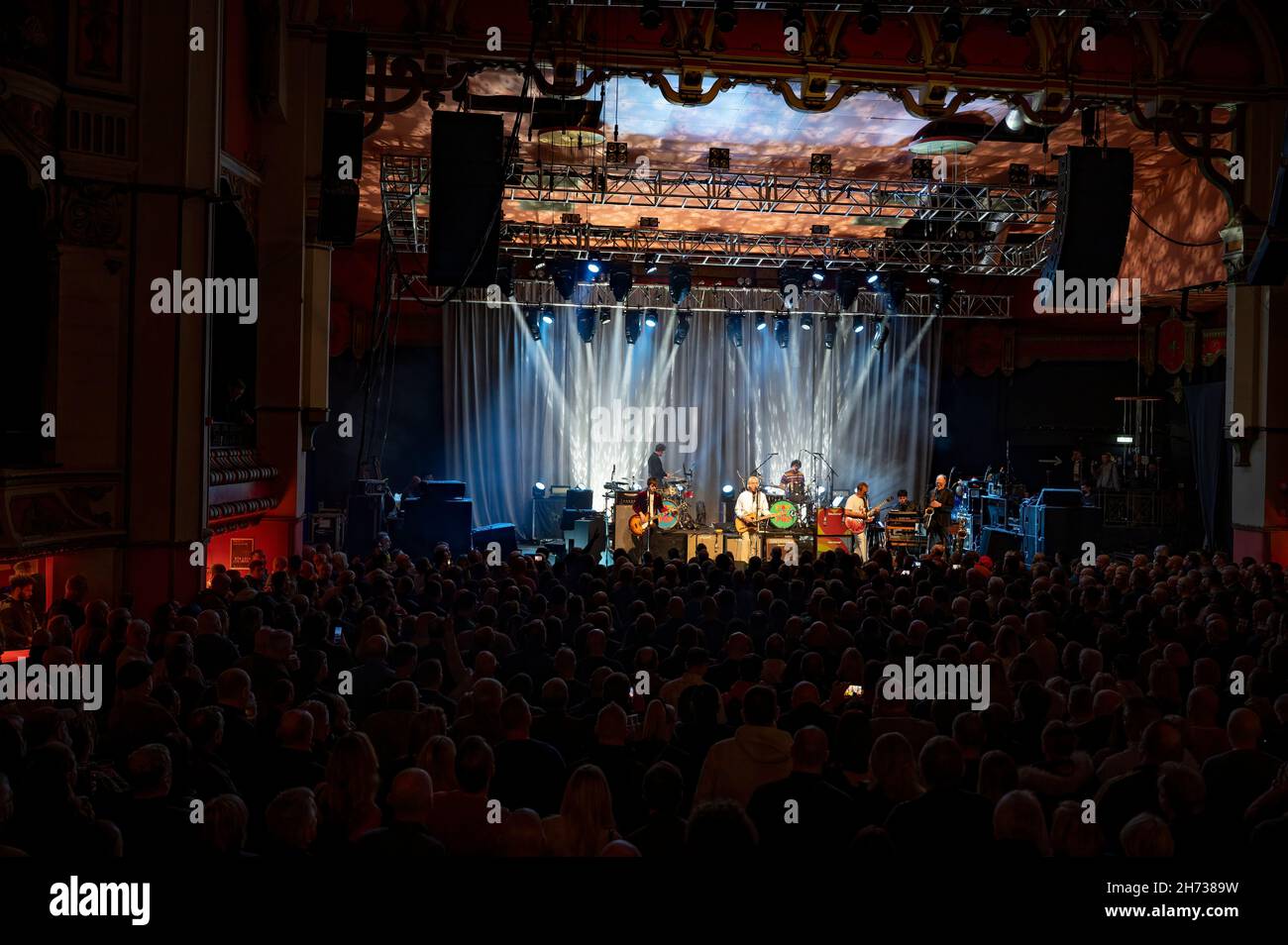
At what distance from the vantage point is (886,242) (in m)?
18.9

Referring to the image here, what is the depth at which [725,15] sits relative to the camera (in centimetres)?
1088

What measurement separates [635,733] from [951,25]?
26.2 feet

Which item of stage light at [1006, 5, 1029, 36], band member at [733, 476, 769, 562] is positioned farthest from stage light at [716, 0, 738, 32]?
band member at [733, 476, 769, 562]

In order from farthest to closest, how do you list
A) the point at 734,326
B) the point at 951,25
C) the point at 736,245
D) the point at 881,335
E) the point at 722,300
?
the point at 722,300 < the point at 734,326 < the point at 881,335 < the point at 736,245 < the point at 951,25

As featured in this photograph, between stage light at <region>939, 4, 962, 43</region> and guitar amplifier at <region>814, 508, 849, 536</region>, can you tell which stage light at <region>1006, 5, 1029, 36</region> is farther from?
guitar amplifier at <region>814, 508, 849, 536</region>

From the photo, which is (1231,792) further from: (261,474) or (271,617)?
(261,474)

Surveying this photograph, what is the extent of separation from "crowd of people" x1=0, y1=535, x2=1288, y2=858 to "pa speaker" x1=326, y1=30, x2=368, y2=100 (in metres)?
5.45

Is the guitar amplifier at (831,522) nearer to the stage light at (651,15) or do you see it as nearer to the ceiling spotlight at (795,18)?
the ceiling spotlight at (795,18)

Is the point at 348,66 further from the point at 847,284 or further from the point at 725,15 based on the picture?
the point at 847,284

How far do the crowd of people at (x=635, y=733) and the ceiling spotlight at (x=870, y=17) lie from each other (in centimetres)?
553

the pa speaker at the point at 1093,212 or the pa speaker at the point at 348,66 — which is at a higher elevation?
the pa speaker at the point at 348,66

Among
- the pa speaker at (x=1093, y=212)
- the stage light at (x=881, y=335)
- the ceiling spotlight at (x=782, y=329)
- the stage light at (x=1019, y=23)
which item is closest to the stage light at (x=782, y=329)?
the ceiling spotlight at (x=782, y=329)

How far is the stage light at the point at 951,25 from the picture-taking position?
10491 mm

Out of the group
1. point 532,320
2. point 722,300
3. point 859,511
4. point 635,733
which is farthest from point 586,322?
point 635,733
